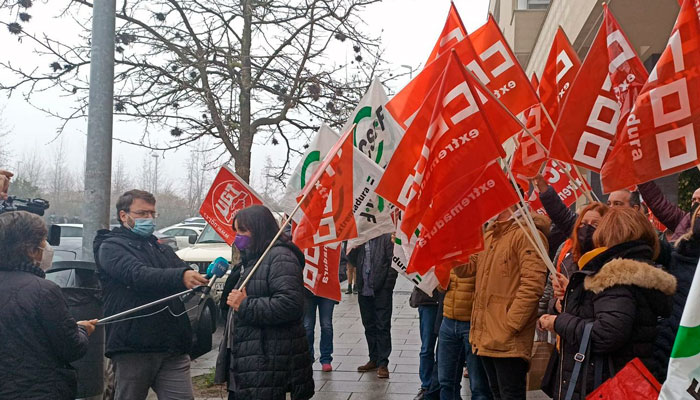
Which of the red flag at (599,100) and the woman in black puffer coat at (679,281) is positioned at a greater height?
the red flag at (599,100)

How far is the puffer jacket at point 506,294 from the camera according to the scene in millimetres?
4988

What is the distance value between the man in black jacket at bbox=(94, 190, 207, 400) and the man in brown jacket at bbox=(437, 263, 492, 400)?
2114 millimetres

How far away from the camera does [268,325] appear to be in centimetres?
464

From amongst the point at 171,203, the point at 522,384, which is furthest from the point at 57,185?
the point at 522,384

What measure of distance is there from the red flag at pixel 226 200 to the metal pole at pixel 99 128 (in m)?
1.42

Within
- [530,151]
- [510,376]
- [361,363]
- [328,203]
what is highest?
[530,151]

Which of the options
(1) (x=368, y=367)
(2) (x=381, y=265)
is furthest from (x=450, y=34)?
(1) (x=368, y=367)

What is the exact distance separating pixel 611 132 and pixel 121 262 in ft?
11.1

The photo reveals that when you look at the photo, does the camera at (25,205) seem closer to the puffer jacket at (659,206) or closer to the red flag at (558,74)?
the red flag at (558,74)

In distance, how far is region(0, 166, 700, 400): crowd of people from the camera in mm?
3711

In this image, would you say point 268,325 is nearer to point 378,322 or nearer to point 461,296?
point 461,296

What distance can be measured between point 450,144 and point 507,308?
145 centimetres

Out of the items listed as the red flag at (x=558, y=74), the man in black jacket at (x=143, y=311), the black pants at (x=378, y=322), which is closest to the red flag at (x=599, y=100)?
the red flag at (x=558, y=74)

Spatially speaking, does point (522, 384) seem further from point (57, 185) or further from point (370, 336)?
point (57, 185)
